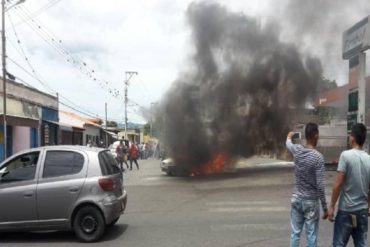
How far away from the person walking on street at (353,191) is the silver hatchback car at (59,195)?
4456 millimetres

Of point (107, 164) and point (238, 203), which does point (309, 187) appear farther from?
point (238, 203)

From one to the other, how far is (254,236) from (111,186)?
2565 mm

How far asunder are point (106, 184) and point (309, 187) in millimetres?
3929

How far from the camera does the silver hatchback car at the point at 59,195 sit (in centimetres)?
866

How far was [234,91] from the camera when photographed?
1061 inches

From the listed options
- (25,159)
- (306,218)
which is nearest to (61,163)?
(25,159)

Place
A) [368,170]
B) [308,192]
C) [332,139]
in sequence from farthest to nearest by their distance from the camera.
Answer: [332,139]
[308,192]
[368,170]

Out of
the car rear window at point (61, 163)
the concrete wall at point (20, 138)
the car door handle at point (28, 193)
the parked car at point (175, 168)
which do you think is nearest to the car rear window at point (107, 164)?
the car rear window at point (61, 163)

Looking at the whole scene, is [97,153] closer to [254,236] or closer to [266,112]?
[254,236]

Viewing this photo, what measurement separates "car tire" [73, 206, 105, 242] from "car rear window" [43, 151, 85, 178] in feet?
2.31

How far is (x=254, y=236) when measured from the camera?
8719mm

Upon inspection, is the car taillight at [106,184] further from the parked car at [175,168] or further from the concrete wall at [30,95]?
the concrete wall at [30,95]

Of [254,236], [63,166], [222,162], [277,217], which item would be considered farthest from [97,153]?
[222,162]

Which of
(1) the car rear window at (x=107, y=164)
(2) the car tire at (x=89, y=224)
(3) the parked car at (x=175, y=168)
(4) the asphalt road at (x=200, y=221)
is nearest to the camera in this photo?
(4) the asphalt road at (x=200, y=221)
